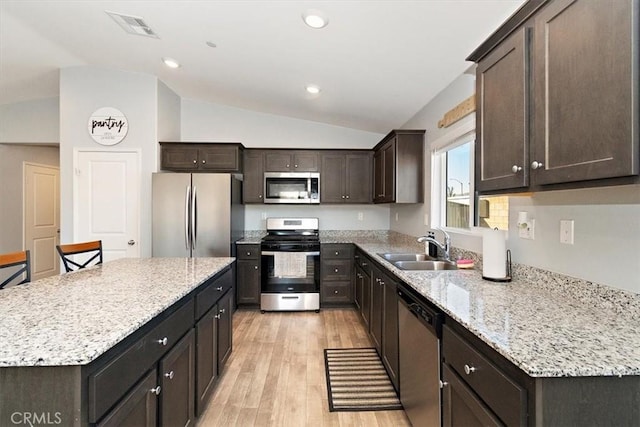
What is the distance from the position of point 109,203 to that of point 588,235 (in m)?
4.56

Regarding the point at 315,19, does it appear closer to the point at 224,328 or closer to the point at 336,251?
the point at 224,328

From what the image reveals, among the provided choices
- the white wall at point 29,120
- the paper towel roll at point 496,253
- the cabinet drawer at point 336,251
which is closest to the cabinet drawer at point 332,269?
the cabinet drawer at point 336,251

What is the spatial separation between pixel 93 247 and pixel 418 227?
3.12 metres

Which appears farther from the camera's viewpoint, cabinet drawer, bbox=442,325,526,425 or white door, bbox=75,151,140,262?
white door, bbox=75,151,140,262

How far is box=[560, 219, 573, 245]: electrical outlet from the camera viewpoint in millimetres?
1459

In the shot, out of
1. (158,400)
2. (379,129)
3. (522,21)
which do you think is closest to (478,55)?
(522,21)

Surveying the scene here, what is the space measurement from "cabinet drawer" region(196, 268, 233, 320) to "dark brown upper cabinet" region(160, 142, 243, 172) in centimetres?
199

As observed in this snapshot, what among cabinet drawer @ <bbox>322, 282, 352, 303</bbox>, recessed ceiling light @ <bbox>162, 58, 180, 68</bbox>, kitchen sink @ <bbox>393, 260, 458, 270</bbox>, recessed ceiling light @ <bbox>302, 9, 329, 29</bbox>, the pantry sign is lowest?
cabinet drawer @ <bbox>322, 282, 352, 303</bbox>

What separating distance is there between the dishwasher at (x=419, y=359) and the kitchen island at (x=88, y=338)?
1225 millimetres

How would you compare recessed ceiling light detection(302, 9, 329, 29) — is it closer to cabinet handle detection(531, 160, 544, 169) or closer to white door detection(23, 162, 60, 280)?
cabinet handle detection(531, 160, 544, 169)

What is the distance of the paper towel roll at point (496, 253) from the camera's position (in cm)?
177

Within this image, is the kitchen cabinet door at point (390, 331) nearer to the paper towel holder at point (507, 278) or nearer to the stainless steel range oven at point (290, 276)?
the paper towel holder at point (507, 278)

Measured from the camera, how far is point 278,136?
4762 mm

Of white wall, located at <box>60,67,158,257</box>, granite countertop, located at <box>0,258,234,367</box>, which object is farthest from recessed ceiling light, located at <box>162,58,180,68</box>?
granite countertop, located at <box>0,258,234,367</box>
